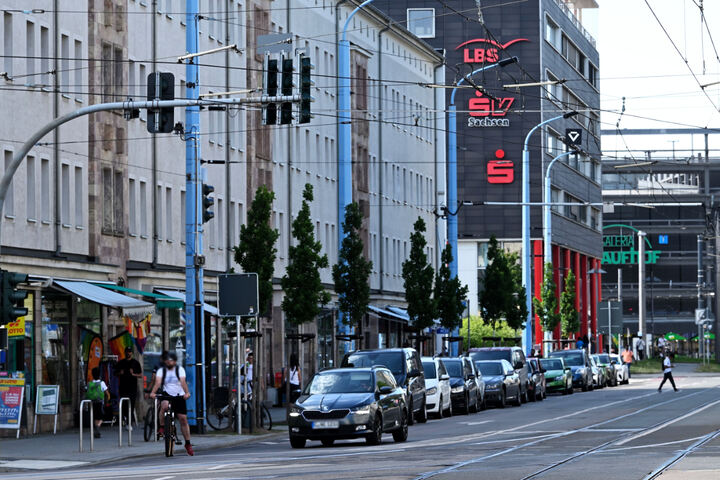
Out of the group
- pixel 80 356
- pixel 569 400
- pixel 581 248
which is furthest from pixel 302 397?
pixel 581 248

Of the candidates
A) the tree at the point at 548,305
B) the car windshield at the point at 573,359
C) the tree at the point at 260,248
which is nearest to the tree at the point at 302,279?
the tree at the point at 260,248

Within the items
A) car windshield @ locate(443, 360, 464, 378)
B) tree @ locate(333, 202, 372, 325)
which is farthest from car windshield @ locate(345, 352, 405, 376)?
tree @ locate(333, 202, 372, 325)

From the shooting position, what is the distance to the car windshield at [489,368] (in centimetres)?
5344

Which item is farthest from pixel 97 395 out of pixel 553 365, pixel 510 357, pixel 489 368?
pixel 553 365

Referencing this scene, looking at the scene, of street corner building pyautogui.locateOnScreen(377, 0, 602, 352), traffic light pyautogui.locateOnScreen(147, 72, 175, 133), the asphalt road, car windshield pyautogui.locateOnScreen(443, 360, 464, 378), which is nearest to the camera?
the asphalt road

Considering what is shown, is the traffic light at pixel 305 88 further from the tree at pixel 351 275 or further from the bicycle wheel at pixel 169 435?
the tree at pixel 351 275

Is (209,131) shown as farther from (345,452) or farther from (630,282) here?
(630,282)

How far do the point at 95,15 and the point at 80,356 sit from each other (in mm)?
8718

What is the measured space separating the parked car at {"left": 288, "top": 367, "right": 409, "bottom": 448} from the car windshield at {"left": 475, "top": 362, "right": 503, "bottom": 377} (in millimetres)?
21469

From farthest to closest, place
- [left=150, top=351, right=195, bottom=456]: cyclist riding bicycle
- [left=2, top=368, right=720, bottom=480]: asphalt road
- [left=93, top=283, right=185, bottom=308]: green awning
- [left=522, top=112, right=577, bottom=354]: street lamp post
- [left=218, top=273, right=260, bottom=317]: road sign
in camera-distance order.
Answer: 1. [left=522, top=112, right=577, bottom=354]: street lamp post
2. [left=93, top=283, right=185, bottom=308]: green awning
3. [left=218, top=273, right=260, bottom=317]: road sign
4. [left=150, top=351, right=195, bottom=456]: cyclist riding bicycle
5. [left=2, top=368, right=720, bottom=480]: asphalt road

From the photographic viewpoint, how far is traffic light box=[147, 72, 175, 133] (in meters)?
26.3

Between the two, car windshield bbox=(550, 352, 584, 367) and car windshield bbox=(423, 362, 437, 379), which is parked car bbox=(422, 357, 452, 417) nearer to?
car windshield bbox=(423, 362, 437, 379)

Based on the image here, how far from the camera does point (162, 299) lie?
43.4 m

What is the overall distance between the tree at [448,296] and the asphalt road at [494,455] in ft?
68.6
